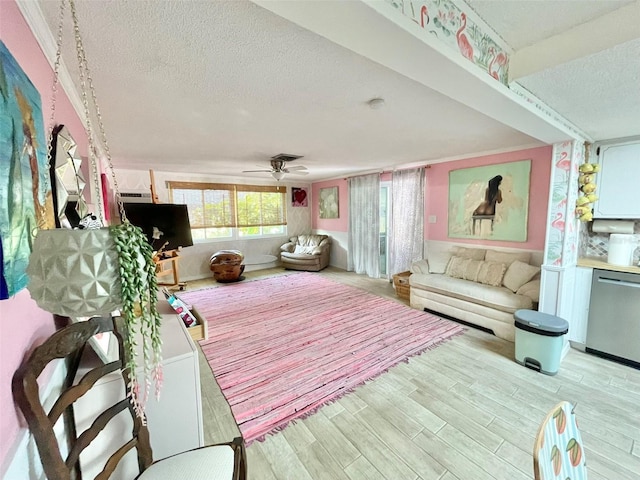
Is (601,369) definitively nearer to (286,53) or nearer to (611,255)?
(611,255)

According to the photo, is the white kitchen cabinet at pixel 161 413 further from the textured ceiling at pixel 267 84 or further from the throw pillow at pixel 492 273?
the throw pillow at pixel 492 273

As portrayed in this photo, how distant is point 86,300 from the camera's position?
634 millimetres

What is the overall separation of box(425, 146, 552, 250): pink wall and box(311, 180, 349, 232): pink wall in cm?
210

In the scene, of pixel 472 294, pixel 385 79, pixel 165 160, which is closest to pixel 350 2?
pixel 385 79

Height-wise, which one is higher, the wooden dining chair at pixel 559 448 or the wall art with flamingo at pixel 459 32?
the wall art with flamingo at pixel 459 32

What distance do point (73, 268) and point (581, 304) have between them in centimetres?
394

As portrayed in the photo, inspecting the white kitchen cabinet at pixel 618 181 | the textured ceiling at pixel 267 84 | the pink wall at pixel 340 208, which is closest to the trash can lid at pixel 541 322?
the white kitchen cabinet at pixel 618 181

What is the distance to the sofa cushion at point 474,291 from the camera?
300cm

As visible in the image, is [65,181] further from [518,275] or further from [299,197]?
[299,197]

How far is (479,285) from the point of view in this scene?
133 inches

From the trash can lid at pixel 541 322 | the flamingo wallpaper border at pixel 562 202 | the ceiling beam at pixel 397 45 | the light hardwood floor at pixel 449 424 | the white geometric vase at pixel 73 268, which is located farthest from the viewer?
the flamingo wallpaper border at pixel 562 202

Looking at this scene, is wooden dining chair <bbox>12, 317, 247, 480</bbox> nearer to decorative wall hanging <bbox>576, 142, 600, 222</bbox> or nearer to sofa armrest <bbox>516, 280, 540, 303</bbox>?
sofa armrest <bbox>516, 280, 540, 303</bbox>

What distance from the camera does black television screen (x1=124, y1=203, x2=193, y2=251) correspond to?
3559 mm

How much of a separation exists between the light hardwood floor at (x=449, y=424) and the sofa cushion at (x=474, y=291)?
64 cm
